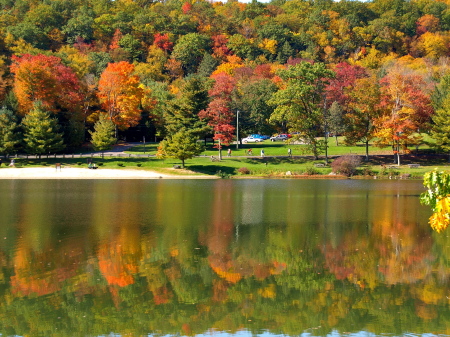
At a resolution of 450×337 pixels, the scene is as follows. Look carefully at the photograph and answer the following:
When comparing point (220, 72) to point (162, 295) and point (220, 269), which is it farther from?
point (162, 295)

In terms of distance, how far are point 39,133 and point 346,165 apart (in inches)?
1407

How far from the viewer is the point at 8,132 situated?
70062 millimetres

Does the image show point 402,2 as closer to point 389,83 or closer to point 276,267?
point 389,83

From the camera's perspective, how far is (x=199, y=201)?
43.5 meters

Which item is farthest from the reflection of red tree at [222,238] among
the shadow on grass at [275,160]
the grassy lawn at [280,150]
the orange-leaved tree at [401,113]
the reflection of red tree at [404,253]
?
the grassy lawn at [280,150]

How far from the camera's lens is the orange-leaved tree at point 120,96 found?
86812 millimetres

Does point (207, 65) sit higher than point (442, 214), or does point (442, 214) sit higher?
point (207, 65)

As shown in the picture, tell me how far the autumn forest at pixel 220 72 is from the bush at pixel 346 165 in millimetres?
7150

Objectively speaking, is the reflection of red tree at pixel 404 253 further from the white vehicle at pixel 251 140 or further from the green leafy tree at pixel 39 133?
the white vehicle at pixel 251 140

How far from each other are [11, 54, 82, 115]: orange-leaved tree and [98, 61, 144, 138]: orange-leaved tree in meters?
5.39

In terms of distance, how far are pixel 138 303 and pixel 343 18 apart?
6774 inches

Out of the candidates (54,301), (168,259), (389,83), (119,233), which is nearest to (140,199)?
(119,233)

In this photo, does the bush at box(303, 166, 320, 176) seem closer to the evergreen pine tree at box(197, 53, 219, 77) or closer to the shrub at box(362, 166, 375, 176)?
the shrub at box(362, 166, 375, 176)

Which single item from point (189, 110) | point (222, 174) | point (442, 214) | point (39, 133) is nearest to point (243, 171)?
point (222, 174)
